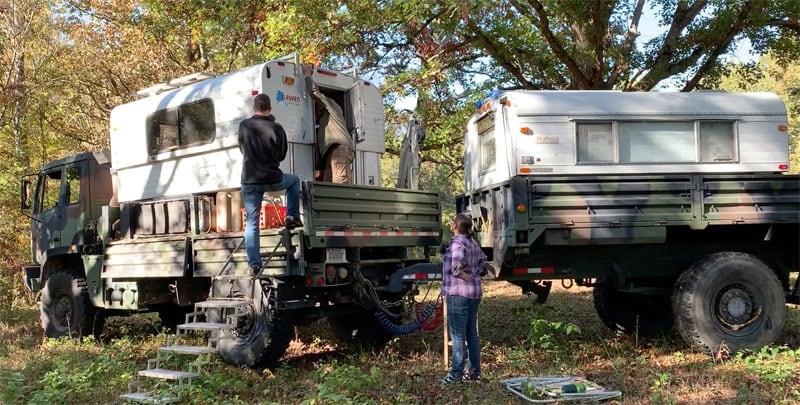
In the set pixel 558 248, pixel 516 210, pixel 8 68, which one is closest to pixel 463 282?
pixel 516 210

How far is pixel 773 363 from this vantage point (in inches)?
252

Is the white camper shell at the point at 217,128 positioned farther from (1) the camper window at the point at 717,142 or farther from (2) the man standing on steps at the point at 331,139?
(1) the camper window at the point at 717,142

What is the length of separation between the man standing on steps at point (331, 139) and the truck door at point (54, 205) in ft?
13.5

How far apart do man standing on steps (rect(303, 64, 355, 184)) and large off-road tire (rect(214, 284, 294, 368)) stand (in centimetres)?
201

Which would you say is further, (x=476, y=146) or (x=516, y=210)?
(x=476, y=146)

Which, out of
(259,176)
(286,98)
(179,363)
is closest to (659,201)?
(259,176)

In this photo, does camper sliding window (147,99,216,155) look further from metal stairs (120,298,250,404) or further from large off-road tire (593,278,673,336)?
large off-road tire (593,278,673,336)

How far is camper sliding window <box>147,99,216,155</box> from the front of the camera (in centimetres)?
809

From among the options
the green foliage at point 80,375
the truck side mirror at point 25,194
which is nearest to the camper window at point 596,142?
the green foliage at point 80,375

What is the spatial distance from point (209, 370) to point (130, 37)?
13.6 meters

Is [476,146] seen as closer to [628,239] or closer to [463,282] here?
[628,239]

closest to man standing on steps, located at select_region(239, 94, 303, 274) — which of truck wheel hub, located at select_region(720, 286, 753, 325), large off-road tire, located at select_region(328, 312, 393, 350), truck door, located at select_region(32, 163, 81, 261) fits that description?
large off-road tire, located at select_region(328, 312, 393, 350)

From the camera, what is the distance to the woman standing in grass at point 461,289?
5945 mm

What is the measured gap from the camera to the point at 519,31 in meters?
14.1
